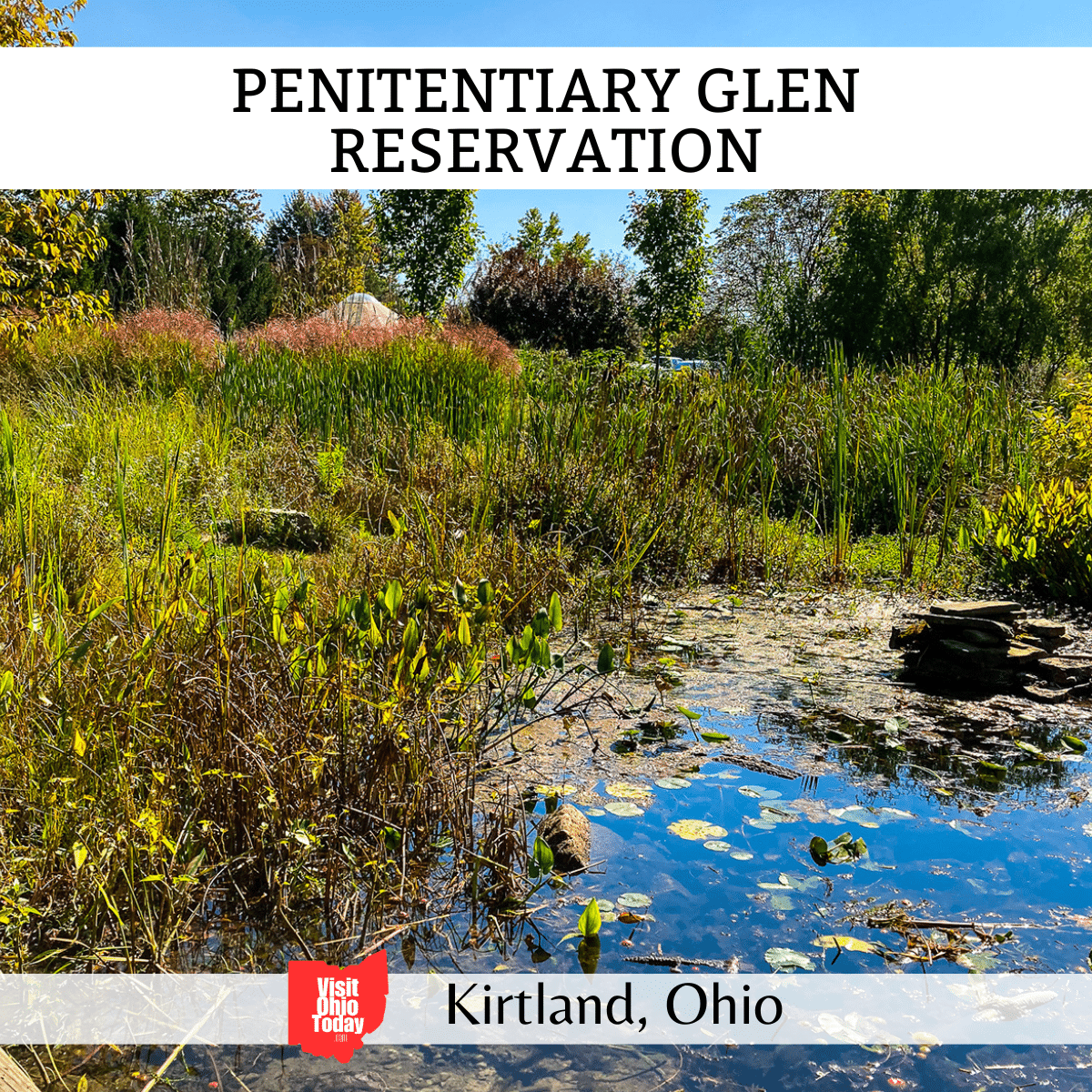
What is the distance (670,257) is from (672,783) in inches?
579

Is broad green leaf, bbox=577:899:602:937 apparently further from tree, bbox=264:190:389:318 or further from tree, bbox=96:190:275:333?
tree, bbox=264:190:389:318

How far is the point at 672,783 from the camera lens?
9.53 ft

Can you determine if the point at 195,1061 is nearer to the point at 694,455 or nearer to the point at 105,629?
the point at 105,629

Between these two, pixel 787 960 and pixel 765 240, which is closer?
pixel 787 960

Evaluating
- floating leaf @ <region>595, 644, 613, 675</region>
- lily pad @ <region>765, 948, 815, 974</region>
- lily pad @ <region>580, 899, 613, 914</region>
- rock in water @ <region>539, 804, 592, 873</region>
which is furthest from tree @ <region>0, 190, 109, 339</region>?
lily pad @ <region>765, 948, 815, 974</region>

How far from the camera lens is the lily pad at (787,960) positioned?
196 centimetres

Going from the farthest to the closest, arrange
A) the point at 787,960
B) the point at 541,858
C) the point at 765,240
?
the point at 765,240
the point at 541,858
the point at 787,960

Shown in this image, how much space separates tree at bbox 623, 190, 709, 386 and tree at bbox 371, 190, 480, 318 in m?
3.07

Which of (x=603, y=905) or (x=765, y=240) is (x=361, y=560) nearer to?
(x=603, y=905)

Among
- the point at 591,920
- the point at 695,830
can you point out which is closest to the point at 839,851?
the point at 695,830

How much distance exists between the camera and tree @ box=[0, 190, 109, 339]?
6902 millimetres

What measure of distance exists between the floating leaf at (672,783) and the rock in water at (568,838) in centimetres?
43

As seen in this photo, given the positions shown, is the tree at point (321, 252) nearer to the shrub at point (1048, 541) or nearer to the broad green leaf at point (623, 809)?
the shrub at point (1048, 541)

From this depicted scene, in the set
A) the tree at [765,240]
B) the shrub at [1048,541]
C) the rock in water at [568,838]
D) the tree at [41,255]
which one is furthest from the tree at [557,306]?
the rock in water at [568,838]
